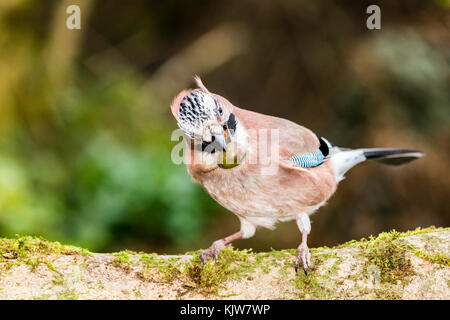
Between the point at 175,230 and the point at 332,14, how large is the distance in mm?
4610

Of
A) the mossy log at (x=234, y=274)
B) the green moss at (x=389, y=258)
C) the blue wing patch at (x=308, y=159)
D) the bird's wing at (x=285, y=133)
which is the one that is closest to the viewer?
the mossy log at (x=234, y=274)

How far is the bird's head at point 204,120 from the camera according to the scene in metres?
4.16

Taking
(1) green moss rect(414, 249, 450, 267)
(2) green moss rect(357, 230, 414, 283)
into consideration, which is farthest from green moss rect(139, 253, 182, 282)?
(1) green moss rect(414, 249, 450, 267)

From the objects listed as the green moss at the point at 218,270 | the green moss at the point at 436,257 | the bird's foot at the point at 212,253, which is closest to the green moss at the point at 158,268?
the green moss at the point at 218,270

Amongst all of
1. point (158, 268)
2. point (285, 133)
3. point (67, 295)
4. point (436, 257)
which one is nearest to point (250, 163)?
point (285, 133)

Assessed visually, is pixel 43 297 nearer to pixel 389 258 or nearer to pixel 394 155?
pixel 389 258

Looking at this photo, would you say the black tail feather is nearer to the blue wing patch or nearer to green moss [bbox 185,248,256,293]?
the blue wing patch

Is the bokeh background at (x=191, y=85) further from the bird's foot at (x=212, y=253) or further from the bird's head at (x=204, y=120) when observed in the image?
the bird's head at (x=204, y=120)

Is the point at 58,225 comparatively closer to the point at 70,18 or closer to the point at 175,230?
the point at 175,230

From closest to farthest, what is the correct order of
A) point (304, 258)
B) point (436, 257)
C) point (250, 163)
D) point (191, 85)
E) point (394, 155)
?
point (436, 257) < point (304, 258) < point (250, 163) < point (394, 155) < point (191, 85)

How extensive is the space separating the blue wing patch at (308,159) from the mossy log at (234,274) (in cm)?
95

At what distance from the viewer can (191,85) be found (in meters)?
9.87

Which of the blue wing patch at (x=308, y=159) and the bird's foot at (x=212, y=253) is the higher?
the blue wing patch at (x=308, y=159)

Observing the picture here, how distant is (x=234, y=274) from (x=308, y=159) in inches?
56.9
